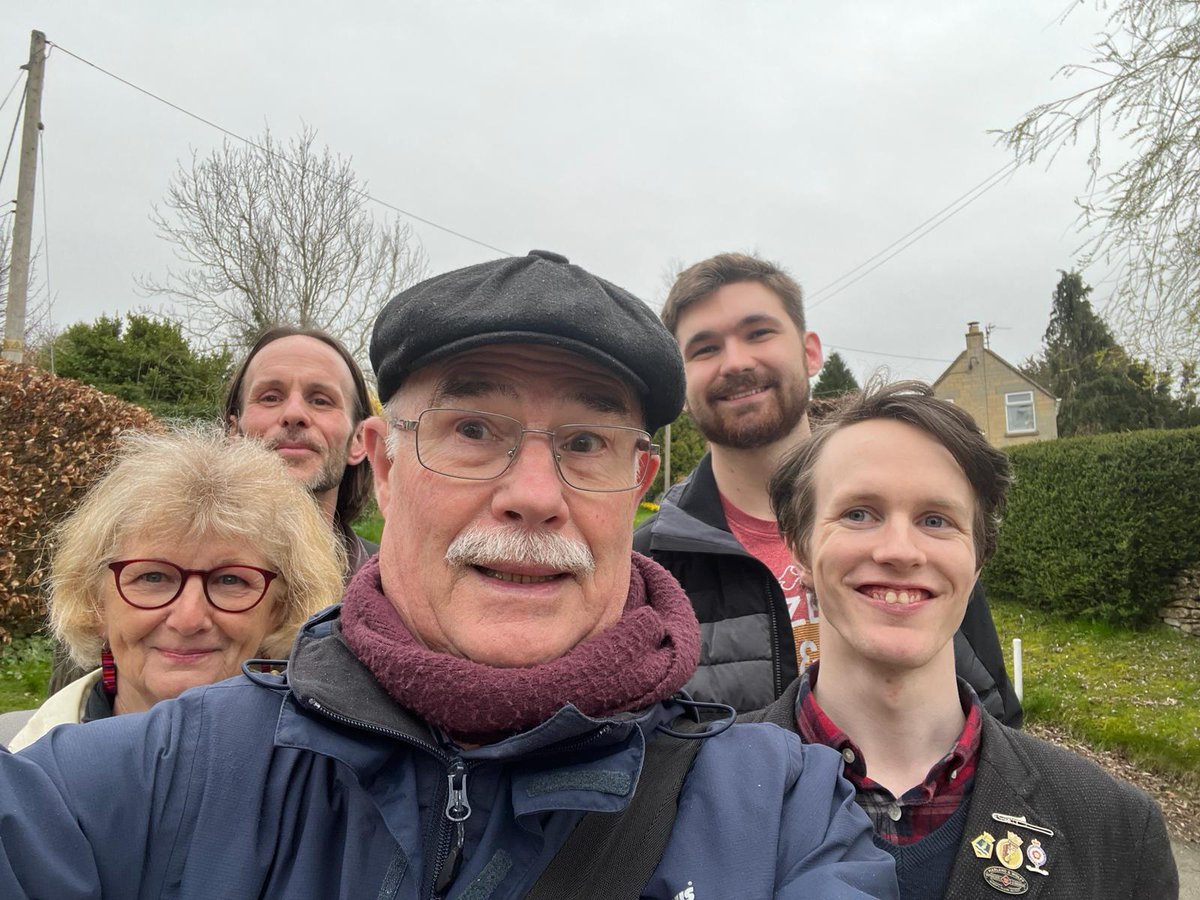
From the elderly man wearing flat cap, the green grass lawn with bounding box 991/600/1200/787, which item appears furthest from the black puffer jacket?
the green grass lawn with bounding box 991/600/1200/787

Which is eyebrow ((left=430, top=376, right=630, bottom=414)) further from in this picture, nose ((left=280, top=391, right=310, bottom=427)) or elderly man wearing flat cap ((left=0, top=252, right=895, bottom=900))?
nose ((left=280, top=391, right=310, bottom=427))

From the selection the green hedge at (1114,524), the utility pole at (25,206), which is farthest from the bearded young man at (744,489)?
the utility pole at (25,206)

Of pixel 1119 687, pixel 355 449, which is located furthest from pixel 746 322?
pixel 1119 687

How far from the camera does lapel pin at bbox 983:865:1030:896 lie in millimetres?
1644

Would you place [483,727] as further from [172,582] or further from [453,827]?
[172,582]

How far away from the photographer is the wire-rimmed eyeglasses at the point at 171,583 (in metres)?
2.02

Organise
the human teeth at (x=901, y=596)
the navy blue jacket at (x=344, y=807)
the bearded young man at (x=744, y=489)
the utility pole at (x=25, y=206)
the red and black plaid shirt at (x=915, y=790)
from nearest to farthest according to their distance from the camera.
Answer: the navy blue jacket at (x=344, y=807) < the red and black plaid shirt at (x=915, y=790) < the human teeth at (x=901, y=596) < the bearded young man at (x=744, y=489) < the utility pole at (x=25, y=206)

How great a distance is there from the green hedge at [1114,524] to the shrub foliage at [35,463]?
10064 millimetres

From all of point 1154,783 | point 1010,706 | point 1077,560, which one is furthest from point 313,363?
point 1077,560

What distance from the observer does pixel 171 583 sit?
2.04 m

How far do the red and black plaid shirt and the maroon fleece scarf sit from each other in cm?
68

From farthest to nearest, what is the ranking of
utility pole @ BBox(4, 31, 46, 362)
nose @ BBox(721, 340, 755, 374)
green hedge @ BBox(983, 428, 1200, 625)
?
utility pole @ BBox(4, 31, 46, 362) < green hedge @ BBox(983, 428, 1200, 625) < nose @ BBox(721, 340, 755, 374)

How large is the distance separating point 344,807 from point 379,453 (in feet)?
2.26

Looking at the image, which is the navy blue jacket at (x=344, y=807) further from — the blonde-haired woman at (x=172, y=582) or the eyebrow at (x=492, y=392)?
the blonde-haired woman at (x=172, y=582)
